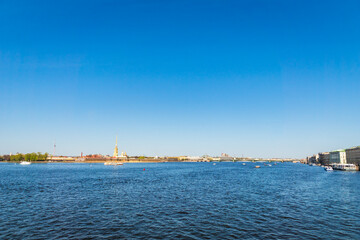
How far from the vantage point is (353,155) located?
503 feet

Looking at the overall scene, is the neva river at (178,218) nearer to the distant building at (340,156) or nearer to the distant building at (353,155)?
the distant building at (353,155)

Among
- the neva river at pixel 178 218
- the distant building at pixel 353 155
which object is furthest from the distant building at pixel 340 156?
the neva river at pixel 178 218

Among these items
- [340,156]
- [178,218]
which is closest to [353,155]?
[340,156]

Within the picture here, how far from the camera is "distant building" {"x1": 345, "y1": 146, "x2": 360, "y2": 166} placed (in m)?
146

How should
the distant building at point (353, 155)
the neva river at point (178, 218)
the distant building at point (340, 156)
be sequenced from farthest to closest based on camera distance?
the distant building at point (340, 156), the distant building at point (353, 155), the neva river at point (178, 218)

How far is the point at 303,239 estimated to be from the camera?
2048 centimetres

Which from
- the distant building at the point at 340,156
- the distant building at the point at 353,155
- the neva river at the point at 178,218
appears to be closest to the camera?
the neva river at the point at 178,218

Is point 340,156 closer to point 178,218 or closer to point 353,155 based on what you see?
point 353,155

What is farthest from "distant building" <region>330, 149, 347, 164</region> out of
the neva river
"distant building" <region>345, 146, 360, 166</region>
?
the neva river

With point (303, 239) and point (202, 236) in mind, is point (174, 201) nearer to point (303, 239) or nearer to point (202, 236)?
point (202, 236)

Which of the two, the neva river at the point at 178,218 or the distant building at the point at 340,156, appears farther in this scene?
the distant building at the point at 340,156

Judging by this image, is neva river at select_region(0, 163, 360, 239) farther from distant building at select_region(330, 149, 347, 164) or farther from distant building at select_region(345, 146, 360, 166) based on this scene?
distant building at select_region(330, 149, 347, 164)

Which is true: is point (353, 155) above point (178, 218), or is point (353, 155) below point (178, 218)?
below

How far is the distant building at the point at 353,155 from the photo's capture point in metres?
146
